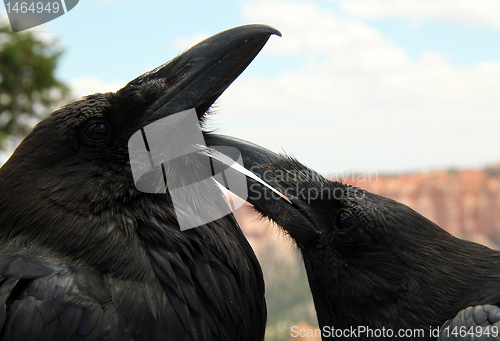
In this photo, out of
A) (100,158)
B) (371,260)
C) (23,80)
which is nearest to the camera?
(100,158)

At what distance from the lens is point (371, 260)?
2.50 m

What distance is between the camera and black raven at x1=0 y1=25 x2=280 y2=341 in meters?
1.89

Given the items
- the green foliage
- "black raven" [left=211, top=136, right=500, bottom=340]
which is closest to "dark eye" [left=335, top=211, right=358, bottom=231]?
"black raven" [left=211, top=136, right=500, bottom=340]

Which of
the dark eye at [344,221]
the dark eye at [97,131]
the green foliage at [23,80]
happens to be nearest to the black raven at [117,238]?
the dark eye at [97,131]

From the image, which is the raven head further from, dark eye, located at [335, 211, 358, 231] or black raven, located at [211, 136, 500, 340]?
dark eye, located at [335, 211, 358, 231]

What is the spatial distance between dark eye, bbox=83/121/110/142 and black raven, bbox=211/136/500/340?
0.57 meters

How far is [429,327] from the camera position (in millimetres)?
2348

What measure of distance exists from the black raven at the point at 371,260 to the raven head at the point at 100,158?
416 millimetres

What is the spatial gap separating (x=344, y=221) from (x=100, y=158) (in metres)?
1.35

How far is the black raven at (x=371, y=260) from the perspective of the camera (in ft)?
7.80

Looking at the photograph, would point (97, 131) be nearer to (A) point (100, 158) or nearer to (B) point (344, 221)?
(A) point (100, 158)

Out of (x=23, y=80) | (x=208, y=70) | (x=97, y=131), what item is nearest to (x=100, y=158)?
(x=97, y=131)

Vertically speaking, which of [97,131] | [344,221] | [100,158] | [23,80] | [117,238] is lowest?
[344,221]

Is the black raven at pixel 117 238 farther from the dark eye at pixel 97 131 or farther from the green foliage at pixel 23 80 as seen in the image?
the green foliage at pixel 23 80
